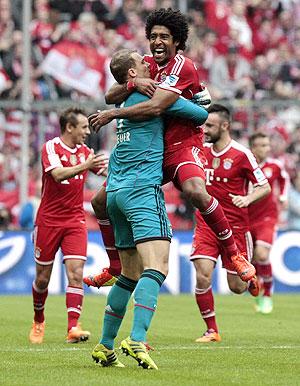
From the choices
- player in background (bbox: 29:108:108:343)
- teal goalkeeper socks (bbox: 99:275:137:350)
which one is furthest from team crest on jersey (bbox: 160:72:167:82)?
player in background (bbox: 29:108:108:343)

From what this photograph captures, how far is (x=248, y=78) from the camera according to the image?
854 inches

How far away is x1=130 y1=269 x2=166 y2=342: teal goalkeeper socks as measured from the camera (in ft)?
26.8

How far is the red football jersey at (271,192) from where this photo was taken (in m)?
16.9

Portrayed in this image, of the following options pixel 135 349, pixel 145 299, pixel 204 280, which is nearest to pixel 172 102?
pixel 145 299

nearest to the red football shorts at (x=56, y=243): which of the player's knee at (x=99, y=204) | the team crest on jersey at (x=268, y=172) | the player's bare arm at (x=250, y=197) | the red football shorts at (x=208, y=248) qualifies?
the red football shorts at (x=208, y=248)

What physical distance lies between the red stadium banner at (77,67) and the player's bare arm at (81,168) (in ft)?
28.7

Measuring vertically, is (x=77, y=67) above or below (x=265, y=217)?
above

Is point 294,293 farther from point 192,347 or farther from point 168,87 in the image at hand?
point 168,87

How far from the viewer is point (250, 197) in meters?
12.2

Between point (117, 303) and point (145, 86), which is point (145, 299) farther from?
point (145, 86)

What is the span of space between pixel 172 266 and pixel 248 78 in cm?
408

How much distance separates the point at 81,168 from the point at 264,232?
622 cm

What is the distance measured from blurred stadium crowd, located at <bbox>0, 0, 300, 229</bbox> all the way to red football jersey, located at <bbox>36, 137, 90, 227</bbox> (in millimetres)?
7652

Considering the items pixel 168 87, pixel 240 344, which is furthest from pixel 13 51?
pixel 168 87
